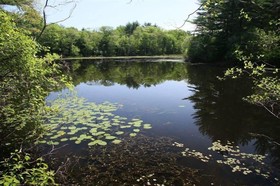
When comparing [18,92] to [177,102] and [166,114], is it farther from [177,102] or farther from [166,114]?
[177,102]

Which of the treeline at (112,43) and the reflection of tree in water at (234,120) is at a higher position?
the treeline at (112,43)

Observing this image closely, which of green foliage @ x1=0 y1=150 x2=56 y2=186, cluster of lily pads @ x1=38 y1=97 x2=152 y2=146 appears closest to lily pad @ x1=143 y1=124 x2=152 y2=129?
cluster of lily pads @ x1=38 y1=97 x2=152 y2=146

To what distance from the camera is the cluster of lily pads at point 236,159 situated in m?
8.47

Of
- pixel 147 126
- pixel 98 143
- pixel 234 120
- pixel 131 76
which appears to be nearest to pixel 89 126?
pixel 98 143

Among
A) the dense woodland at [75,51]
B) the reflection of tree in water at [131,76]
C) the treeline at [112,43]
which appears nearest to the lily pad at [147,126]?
the dense woodland at [75,51]

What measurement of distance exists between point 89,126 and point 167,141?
3.84 m

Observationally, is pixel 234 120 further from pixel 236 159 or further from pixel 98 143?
pixel 98 143

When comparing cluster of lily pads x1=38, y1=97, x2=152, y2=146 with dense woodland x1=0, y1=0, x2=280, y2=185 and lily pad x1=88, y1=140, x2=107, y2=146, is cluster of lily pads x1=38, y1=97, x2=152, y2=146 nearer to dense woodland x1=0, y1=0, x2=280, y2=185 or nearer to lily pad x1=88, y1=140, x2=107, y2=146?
lily pad x1=88, y1=140, x2=107, y2=146

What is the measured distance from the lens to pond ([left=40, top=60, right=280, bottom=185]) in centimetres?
819

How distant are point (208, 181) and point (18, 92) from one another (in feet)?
18.6

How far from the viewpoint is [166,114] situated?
1539 centimetres

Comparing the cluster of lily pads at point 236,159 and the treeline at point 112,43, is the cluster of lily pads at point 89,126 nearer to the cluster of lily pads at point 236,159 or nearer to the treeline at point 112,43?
the cluster of lily pads at point 236,159

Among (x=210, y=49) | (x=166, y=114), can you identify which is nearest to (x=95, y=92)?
(x=166, y=114)

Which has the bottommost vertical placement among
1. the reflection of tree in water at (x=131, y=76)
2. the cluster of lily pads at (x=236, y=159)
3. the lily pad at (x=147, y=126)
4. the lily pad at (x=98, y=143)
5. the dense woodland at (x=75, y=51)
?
the cluster of lily pads at (x=236, y=159)
